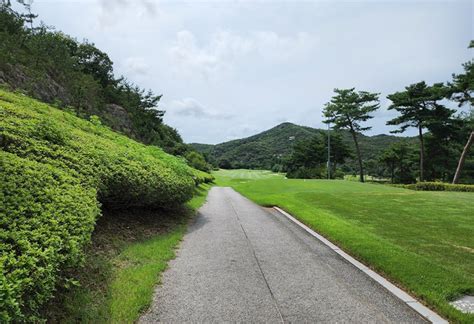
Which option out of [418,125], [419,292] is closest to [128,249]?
[419,292]

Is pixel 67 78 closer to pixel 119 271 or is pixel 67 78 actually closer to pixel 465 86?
pixel 119 271

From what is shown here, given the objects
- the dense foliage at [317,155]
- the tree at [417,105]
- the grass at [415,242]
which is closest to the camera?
the grass at [415,242]

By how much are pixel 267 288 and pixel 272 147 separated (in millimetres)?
120523

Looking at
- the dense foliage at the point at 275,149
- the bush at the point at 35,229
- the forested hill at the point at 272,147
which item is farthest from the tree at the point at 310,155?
the bush at the point at 35,229

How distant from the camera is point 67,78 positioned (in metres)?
32.2

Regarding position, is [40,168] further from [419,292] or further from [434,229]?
[434,229]

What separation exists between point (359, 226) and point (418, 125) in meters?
38.1

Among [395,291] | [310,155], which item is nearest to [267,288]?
[395,291]

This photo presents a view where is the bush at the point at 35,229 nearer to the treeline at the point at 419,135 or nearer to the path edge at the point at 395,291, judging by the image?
the path edge at the point at 395,291

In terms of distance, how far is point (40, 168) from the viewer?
482 cm

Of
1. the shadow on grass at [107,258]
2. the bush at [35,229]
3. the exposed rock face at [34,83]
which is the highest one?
the exposed rock face at [34,83]

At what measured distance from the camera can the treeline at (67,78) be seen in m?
25.7

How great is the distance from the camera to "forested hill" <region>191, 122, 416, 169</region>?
100 metres

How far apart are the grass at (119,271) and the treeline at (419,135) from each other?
36.0m
